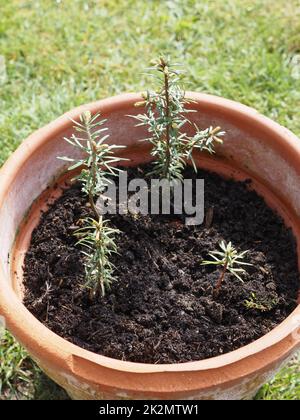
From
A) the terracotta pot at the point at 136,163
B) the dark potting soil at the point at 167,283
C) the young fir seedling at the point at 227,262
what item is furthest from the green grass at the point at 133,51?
the young fir seedling at the point at 227,262

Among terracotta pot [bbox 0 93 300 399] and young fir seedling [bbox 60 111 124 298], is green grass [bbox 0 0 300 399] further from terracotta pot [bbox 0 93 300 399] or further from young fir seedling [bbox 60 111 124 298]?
young fir seedling [bbox 60 111 124 298]

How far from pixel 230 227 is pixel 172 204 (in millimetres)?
245

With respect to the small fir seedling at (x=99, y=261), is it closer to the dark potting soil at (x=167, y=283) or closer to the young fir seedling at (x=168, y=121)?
the dark potting soil at (x=167, y=283)

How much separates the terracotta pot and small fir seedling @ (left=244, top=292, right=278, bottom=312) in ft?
0.69

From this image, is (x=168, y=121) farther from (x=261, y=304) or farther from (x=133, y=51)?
(x=133, y=51)

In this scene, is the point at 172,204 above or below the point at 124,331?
above

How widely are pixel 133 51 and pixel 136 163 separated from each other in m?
1.38

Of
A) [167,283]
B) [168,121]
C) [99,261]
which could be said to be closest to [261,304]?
[167,283]

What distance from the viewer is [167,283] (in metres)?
2.14

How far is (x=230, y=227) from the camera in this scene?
231 cm

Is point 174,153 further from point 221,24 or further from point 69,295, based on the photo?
point 221,24

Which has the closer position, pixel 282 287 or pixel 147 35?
pixel 282 287

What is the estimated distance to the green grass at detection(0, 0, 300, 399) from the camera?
3.36 metres
